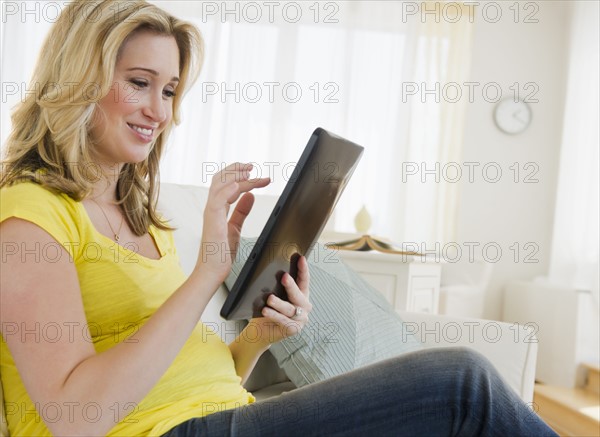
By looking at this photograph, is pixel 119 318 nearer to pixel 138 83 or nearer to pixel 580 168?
pixel 138 83

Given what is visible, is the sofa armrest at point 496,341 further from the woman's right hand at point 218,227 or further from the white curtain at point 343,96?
the white curtain at point 343,96

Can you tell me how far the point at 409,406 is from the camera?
0.97 meters

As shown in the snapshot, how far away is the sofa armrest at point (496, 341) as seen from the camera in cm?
174

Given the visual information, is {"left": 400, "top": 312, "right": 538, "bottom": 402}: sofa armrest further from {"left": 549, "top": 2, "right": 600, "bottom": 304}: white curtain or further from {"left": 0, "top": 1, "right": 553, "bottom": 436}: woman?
{"left": 549, "top": 2, "right": 600, "bottom": 304}: white curtain

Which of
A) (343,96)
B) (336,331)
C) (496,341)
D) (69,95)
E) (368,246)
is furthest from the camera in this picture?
(343,96)

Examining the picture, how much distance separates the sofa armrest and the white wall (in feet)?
11.2

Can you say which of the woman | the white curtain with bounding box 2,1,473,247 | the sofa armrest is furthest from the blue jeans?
the white curtain with bounding box 2,1,473,247

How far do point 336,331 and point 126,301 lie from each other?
2.08 ft

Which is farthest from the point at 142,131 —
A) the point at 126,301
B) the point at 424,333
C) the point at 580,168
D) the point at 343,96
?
the point at 343,96

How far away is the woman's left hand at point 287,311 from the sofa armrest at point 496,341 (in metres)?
0.65

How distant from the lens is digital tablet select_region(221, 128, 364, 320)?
3.39 ft

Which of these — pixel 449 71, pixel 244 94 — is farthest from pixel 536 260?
pixel 244 94

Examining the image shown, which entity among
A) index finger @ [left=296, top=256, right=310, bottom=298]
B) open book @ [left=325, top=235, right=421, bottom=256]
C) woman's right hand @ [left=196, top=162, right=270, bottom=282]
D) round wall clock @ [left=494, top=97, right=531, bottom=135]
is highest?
round wall clock @ [left=494, top=97, right=531, bottom=135]

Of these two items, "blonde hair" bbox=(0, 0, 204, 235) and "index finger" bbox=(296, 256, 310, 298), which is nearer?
"blonde hair" bbox=(0, 0, 204, 235)
